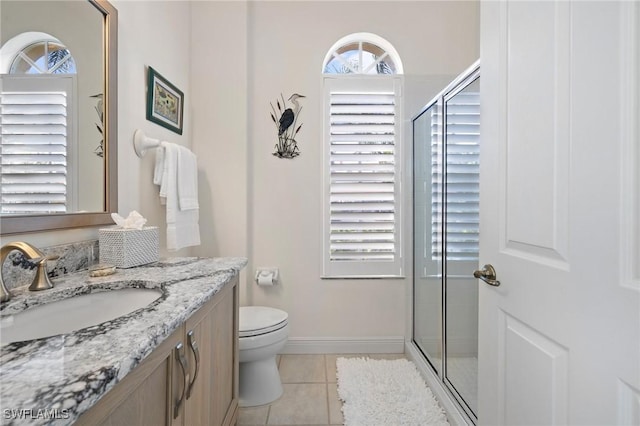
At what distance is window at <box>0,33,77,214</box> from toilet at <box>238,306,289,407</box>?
102 cm

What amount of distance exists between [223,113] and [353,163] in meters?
1.04

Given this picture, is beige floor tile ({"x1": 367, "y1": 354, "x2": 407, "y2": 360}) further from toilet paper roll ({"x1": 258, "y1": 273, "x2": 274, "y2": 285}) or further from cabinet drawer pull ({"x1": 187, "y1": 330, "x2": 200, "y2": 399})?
cabinet drawer pull ({"x1": 187, "y1": 330, "x2": 200, "y2": 399})

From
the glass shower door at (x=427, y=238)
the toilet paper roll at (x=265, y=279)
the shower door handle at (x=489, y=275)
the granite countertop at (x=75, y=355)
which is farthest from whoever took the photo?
the toilet paper roll at (x=265, y=279)

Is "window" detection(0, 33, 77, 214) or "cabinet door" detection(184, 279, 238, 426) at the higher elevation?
"window" detection(0, 33, 77, 214)

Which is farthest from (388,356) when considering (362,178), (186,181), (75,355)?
(75,355)

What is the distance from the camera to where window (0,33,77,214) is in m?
0.87

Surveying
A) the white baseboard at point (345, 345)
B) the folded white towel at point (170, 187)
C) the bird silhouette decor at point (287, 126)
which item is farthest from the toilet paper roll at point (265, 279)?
the bird silhouette decor at point (287, 126)

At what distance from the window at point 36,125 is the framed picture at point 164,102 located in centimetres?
51

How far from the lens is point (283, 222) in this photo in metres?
2.20

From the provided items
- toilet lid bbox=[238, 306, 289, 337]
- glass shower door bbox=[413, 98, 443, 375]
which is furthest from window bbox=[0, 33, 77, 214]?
glass shower door bbox=[413, 98, 443, 375]

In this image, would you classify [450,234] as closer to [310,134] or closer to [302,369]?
[310,134]

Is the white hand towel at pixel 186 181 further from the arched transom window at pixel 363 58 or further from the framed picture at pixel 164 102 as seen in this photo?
the arched transom window at pixel 363 58

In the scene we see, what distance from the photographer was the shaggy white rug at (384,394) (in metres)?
1.49

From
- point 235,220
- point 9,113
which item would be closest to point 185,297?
point 9,113
